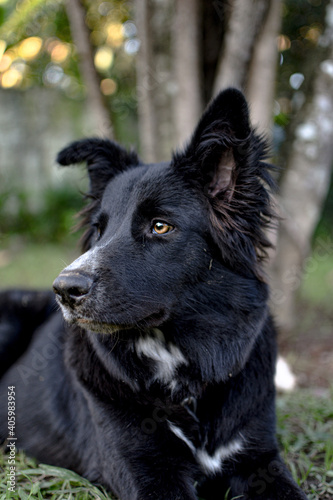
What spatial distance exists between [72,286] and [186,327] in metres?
0.76

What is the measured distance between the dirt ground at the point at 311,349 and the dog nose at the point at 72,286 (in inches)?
129

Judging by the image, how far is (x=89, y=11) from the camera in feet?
21.1

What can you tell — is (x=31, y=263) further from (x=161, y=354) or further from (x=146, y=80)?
(x=161, y=354)

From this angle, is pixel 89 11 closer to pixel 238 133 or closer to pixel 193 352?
pixel 238 133

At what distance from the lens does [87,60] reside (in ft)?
19.0

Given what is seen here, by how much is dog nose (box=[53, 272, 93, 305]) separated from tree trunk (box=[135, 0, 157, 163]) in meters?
3.65

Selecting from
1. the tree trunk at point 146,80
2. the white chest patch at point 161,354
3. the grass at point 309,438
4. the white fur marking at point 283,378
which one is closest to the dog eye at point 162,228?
the white chest patch at point 161,354

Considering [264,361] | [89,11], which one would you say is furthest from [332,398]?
[89,11]

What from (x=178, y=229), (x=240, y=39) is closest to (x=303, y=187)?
(x=240, y=39)

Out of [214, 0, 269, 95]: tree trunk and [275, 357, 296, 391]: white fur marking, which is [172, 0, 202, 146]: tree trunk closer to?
[214, 0, 269, 95]: tree trunk

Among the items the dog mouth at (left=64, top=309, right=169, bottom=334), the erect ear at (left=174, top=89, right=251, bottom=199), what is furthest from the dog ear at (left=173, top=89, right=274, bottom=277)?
the dog mouth at (left=64, top=309, right=169, bottom=334)

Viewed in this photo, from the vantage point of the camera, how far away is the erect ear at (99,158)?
3.20m

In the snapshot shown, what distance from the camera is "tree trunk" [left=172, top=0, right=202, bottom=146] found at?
199 inches

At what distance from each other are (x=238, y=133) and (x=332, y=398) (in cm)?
285
